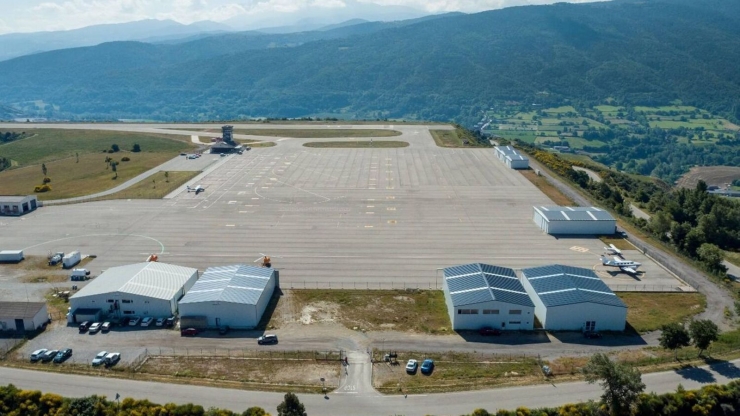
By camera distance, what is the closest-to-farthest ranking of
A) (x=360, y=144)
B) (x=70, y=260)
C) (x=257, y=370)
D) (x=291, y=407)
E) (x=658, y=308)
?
(x=291, y=407), (x=257, y=370), (x=658, y=308), (x=70, y=260), (x=360, y=144)

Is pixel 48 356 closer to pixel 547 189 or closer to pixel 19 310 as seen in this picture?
pixel 19 310

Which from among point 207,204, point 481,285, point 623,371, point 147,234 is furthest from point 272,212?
point 623,371

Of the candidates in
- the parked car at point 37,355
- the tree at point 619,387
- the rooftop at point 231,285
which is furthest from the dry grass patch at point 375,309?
the parked car at point 37,355

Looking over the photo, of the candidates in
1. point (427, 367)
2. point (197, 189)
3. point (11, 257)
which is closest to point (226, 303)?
point (427, 367)

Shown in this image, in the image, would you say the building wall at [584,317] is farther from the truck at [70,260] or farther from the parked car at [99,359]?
the truck at [70,260]

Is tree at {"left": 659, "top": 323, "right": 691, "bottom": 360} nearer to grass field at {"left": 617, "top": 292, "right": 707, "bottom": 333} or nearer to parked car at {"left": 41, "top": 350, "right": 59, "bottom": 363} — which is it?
grass field at {"left": 617, "top": 292, "right": 707, "bottom": 333}

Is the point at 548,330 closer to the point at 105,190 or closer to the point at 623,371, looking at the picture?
the point at 623,371
